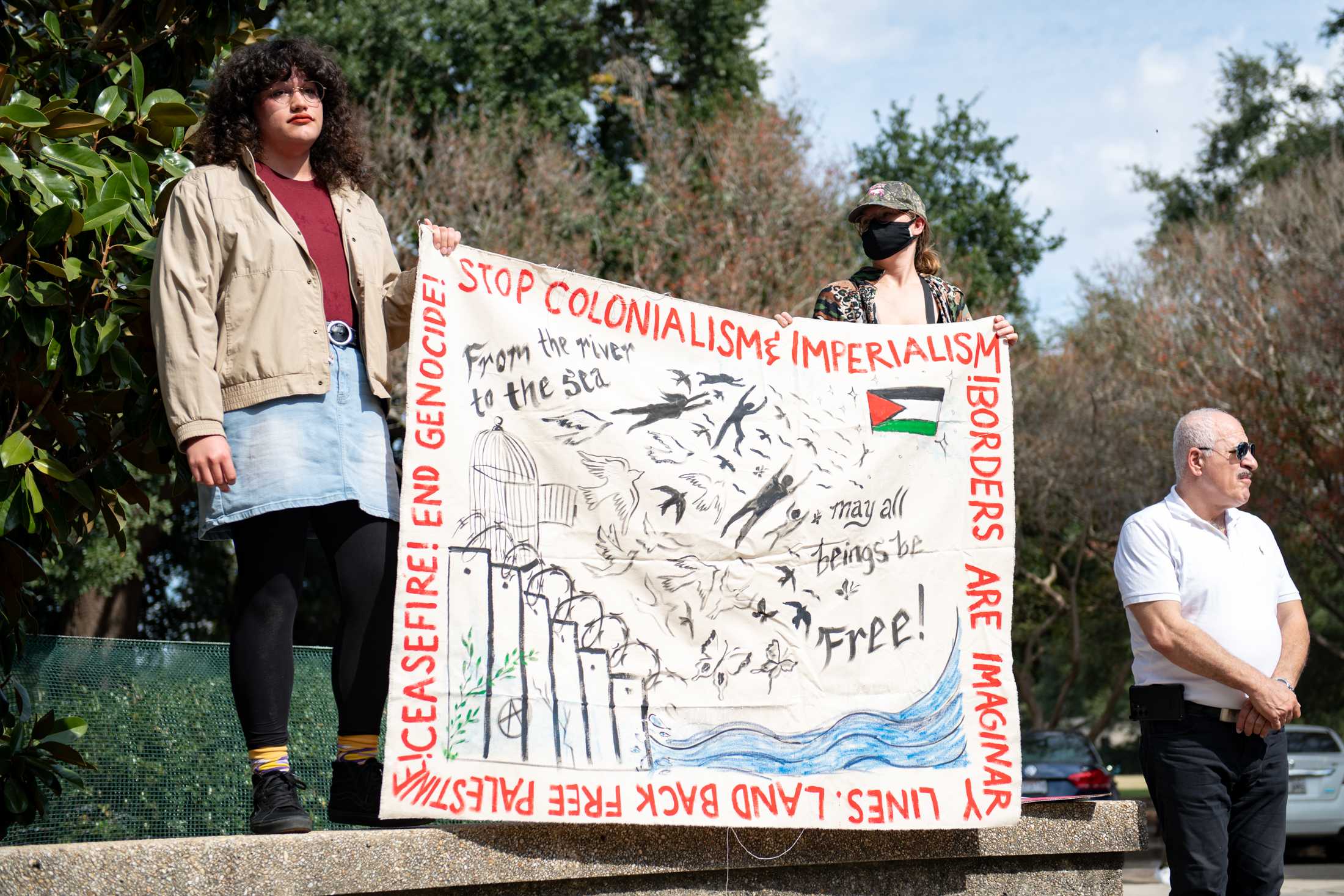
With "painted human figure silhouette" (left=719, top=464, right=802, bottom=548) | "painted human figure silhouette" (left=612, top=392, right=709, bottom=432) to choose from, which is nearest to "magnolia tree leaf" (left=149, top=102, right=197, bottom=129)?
"painted human figure silhouette" (left=612, top=392, right=709, bottom=432)

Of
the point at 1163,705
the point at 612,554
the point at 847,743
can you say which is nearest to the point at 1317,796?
the point at 1163,705

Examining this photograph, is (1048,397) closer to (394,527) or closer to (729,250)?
(729,250)

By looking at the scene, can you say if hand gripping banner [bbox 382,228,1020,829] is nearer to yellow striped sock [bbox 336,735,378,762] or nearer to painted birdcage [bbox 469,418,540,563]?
painted birdcage [bbox 469,418,540,563]

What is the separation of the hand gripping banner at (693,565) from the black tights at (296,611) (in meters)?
0.12

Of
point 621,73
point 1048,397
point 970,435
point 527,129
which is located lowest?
point 970,435

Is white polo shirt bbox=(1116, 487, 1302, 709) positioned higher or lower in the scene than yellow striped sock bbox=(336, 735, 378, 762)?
higher

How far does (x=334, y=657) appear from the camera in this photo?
341cm

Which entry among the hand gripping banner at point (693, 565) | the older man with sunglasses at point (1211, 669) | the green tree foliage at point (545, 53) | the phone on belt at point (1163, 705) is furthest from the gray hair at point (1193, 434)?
the green tree foliage at point (545, 53)

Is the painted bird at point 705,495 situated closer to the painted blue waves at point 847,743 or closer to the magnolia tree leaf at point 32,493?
the painted blue waves at point 847,743

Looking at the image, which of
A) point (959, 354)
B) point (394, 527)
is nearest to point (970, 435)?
point (959, 354)

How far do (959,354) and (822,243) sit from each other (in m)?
15.3

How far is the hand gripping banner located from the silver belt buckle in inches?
7.1

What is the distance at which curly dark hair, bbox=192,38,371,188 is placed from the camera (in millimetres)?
3518

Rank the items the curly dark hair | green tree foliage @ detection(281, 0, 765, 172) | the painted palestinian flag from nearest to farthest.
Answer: the curly dark hair
the painted palestinian flag
green tree foliage @ detection(281, 0, 765, 172)
